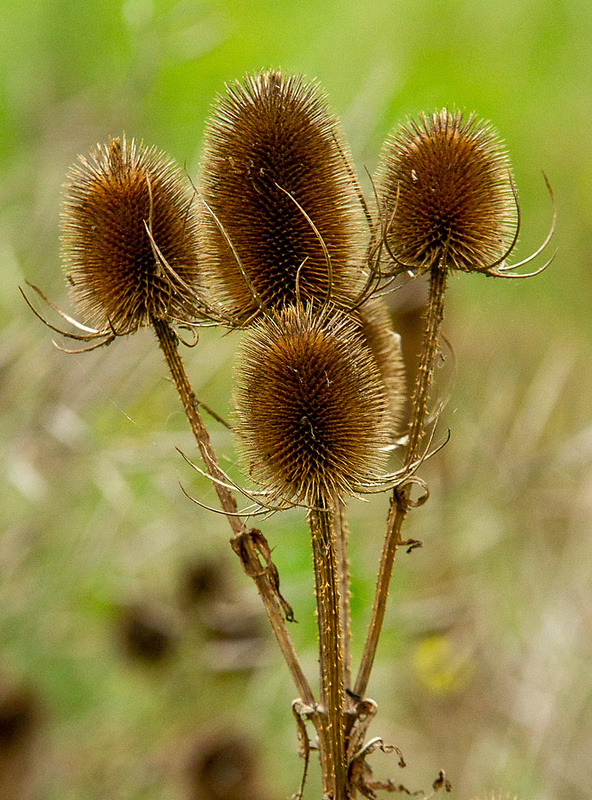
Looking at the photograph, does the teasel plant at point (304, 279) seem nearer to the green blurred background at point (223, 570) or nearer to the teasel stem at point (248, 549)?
the teasel stem at point (248, 549)

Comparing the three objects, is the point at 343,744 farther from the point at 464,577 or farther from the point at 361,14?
the point at 361,14

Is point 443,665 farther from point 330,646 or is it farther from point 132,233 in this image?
point 132,233

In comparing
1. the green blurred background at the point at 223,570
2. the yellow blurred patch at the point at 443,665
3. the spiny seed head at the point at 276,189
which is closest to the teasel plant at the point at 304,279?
the spiny seed head at the point at 276,189

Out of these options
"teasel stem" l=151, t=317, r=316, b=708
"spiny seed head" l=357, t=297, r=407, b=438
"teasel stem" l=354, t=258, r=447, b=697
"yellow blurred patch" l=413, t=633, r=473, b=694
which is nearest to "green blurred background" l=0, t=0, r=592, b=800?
"yellow blurred patch" l=413, t=633, r=473, b=694

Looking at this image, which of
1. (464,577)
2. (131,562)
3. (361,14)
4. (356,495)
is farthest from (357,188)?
(361,14)

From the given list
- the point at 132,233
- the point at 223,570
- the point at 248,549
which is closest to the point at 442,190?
the point at 132,233

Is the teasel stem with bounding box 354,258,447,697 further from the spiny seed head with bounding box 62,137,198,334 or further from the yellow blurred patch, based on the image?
the yellow blurred patch
